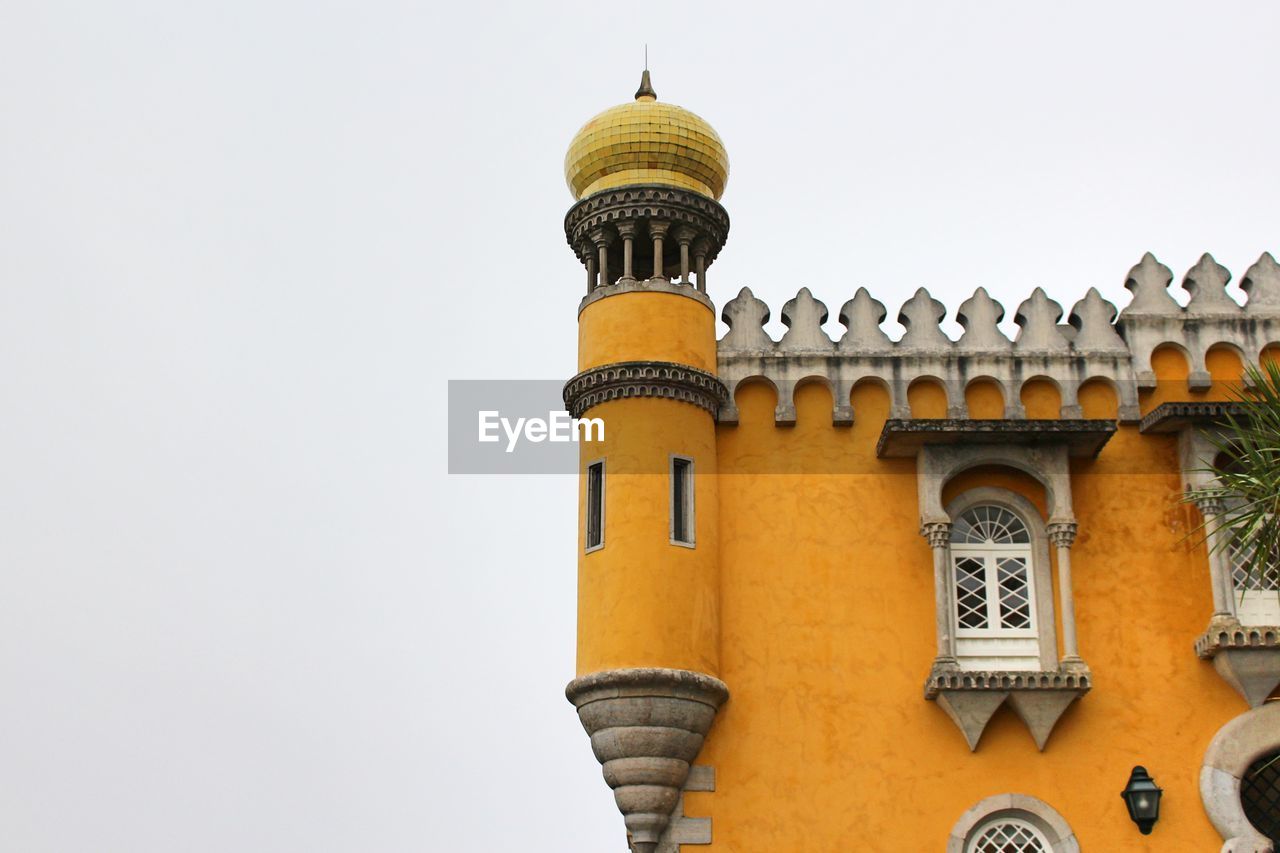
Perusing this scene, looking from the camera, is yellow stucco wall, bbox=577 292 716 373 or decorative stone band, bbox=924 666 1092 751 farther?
yellow stucco wall, bbox=577 292 716 373

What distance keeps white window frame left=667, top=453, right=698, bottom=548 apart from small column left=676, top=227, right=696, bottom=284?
245cm

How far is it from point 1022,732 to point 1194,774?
6.66 ft

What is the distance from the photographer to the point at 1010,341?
71.2ft

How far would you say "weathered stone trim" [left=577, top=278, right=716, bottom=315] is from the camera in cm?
2097

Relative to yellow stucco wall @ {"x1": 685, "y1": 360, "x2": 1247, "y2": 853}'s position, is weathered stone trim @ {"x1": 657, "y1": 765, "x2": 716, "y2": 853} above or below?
below

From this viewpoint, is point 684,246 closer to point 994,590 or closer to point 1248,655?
point 994,590

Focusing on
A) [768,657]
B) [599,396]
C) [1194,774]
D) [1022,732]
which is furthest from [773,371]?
[1194,774]

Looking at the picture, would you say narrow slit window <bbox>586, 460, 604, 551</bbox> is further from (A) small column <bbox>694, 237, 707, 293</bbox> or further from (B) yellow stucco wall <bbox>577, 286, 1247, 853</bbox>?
(A) small column <bbox>694, 237, 707, 293</bbox>

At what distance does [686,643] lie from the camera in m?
19.5

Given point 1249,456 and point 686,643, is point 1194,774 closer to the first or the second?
point 1249,456

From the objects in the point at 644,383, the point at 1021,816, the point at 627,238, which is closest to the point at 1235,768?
the point at 1021,816

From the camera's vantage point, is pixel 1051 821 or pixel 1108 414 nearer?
pixel 1051 821

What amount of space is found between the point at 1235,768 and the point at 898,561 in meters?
4.47

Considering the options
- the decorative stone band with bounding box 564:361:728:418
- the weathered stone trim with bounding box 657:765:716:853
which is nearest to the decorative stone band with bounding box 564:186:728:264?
the decorative stone band with bounding box 564:361:728:418
